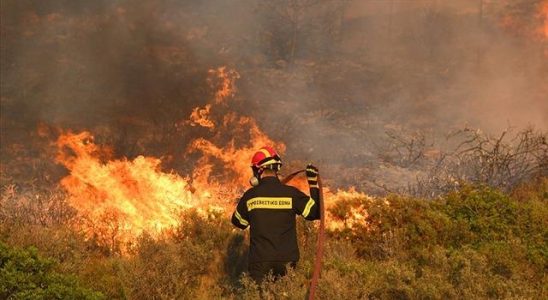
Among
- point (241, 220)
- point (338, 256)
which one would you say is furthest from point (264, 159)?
point (338, 256)

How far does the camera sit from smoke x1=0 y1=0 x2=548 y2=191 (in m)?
15.6

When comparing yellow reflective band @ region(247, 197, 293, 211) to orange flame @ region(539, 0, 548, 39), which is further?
orange flame @ region(539, 0, 548, 39)

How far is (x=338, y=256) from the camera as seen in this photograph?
802 centimetres

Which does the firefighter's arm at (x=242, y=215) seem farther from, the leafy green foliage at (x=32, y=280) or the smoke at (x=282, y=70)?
the smoke at (x=282, y=70)

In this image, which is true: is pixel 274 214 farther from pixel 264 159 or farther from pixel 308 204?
pixel 264 159

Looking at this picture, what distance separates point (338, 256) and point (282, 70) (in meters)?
16.2

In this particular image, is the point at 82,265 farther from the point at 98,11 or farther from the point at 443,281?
the point at 98,11

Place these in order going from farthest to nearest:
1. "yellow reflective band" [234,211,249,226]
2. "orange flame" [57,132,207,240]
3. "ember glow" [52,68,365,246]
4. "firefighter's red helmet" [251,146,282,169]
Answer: "orange flame" [57,132,207,240] → "ember glow" [52,68,365,246] → "yellow reflective band" [234,211,249,226] → "firefighter's red helmet" [251,146,282,169]

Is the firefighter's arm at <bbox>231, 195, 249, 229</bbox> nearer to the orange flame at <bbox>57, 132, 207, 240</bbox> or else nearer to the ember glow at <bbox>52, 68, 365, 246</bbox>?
the ember glow at <bbox>52, 68, 365, 246</bbox>

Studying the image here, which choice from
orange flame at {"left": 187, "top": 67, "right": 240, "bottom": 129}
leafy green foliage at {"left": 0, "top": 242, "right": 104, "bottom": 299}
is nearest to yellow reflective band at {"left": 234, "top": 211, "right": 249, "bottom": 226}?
leafy green foliage at {"left": 0, "top": 242, "right": 104, "bottom": 299}

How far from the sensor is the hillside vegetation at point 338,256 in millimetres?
6000

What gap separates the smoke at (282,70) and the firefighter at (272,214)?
22.7 feet

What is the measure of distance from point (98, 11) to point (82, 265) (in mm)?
15601

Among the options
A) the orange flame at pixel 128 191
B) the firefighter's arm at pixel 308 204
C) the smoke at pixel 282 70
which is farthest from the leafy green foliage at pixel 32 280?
the smoke at pixel 282 70
